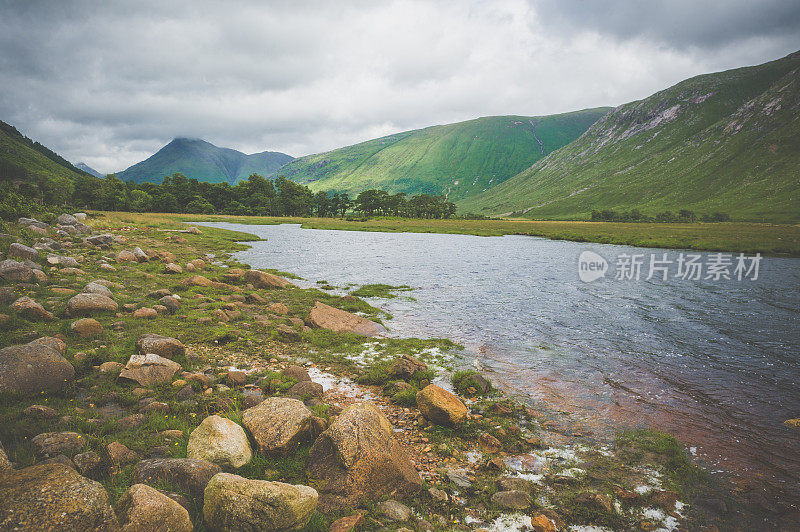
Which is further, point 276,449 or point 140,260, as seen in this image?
point 140,260

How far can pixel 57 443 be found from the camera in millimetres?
6953

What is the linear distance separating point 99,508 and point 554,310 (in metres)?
26.1

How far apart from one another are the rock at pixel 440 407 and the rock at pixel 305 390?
11.7 feet

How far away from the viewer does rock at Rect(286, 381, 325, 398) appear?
11565mm

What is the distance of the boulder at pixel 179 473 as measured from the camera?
6.35m

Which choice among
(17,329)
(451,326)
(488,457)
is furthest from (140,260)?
(488,457)

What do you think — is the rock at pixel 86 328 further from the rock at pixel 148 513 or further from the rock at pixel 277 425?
the rock at pixel 148 513

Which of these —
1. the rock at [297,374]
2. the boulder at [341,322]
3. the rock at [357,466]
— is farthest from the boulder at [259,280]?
the rock at [357,466]

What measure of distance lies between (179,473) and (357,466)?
3.50 m

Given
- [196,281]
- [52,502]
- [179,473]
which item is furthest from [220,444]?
[196,281]

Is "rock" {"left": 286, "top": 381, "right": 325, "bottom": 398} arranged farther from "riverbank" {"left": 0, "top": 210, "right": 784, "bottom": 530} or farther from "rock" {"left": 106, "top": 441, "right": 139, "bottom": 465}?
"rock" {"left": 106, "top": 441, "right": 139, "bottom": 465}

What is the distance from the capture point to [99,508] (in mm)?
4785

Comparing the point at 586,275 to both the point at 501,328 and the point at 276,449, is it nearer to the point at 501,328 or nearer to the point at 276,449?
the point at 501,328

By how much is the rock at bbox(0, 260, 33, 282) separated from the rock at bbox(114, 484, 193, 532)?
19228 millimetres
